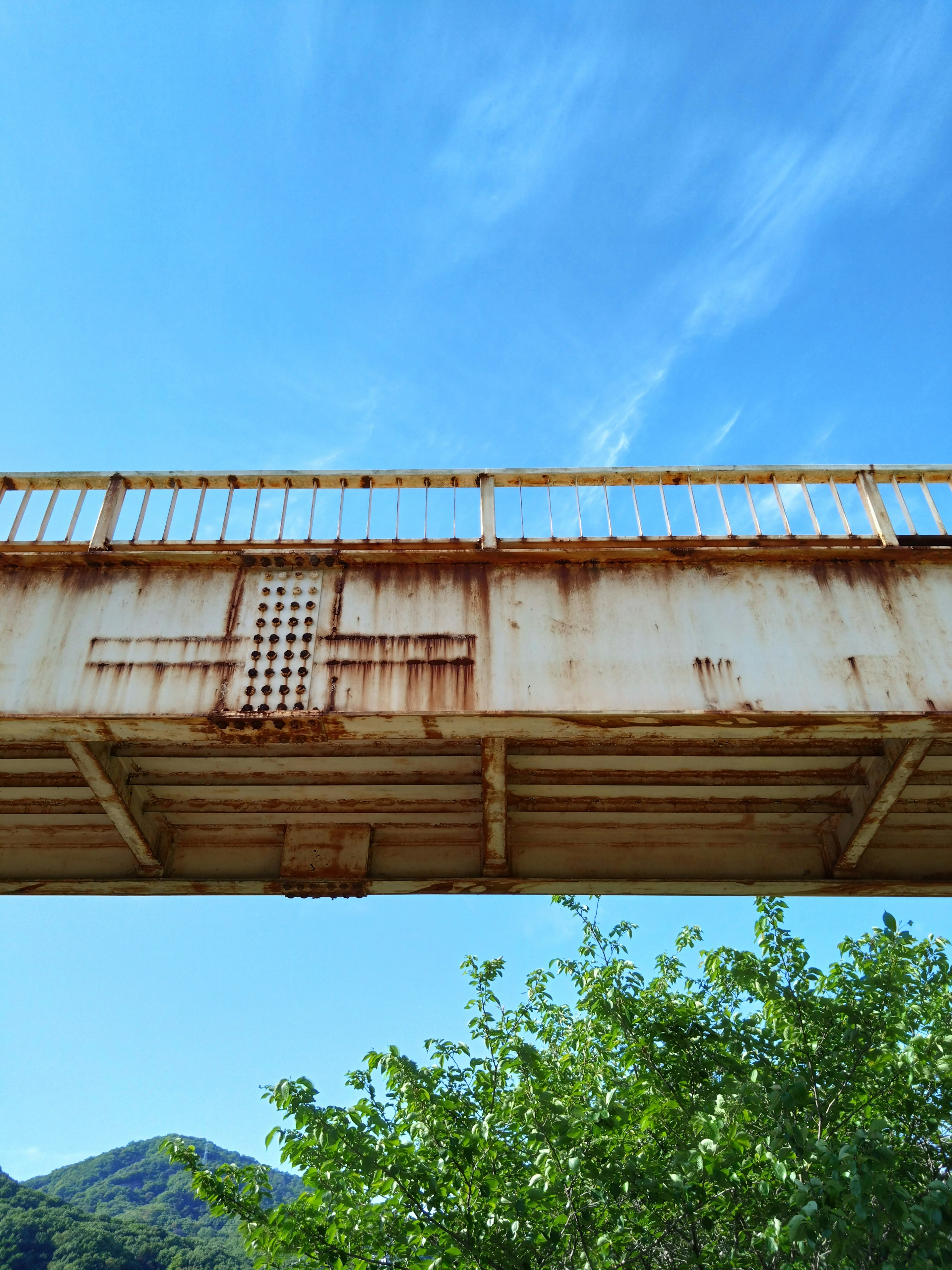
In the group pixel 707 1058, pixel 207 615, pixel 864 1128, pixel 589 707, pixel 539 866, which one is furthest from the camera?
pixel 707 1058

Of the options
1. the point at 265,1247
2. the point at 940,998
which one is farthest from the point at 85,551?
the point at 940,998

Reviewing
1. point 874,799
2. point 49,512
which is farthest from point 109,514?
point 874,799

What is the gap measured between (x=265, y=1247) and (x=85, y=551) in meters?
8.01

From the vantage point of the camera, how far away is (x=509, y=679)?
5.12 meters

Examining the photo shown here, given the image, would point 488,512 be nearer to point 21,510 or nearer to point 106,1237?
point 21,510

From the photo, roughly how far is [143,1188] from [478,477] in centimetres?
12146

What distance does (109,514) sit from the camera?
19.1 ft

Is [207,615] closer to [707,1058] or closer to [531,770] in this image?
[531,770]

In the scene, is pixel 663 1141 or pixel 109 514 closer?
pixel 109 514

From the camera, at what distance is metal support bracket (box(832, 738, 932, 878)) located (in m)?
5.80

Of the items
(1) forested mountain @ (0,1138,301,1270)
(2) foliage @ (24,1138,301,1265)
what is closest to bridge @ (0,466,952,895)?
(1) forested mountain @ (0,1138,301,1270)

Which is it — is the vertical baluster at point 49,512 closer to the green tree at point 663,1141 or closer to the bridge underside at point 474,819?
the bridge underside at point 474,819

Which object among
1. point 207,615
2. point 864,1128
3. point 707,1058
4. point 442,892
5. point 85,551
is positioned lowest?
point 864,1128

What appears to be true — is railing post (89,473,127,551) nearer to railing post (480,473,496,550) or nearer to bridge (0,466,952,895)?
bridge (0,466,952,895)
